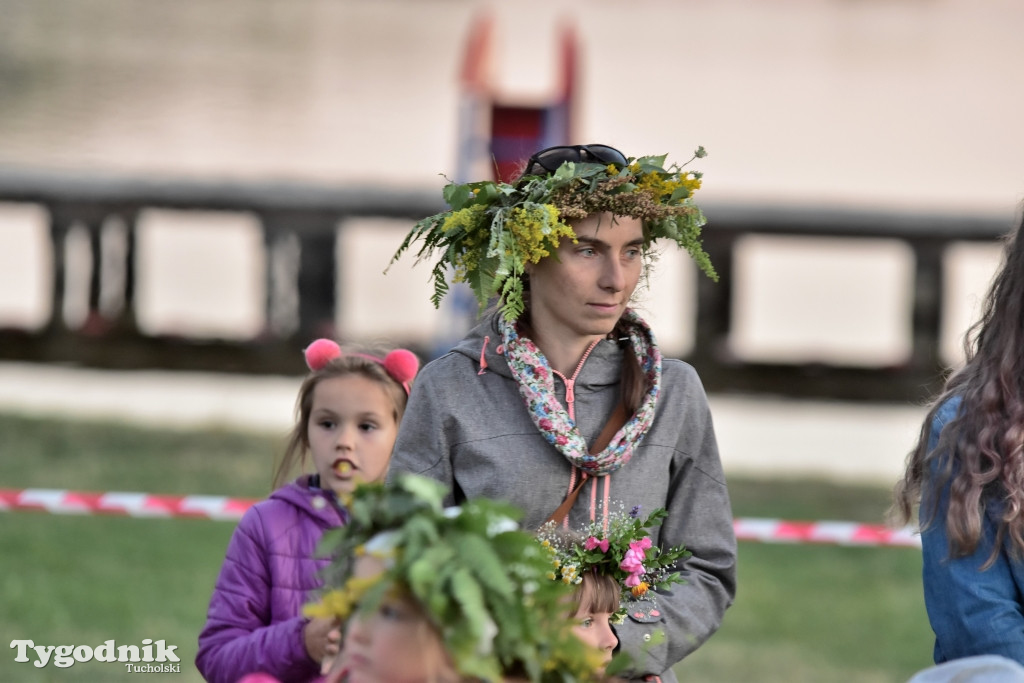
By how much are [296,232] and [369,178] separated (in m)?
6.80

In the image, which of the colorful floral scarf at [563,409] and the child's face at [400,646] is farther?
the colorful floral scarf at [563,409]

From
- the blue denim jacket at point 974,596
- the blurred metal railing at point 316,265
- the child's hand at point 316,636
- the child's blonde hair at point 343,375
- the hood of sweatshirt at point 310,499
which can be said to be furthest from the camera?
the blurred metal railing at point 316,265

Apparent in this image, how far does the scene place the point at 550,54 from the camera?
23562mm

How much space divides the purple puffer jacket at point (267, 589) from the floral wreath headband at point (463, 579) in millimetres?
891

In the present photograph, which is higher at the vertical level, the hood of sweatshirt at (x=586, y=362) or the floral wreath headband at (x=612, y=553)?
the hood of sweatshirt at (x=586, y=362)

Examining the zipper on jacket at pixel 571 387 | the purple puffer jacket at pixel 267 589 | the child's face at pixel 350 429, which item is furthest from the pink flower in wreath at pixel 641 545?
the child's face at pixel 350 429

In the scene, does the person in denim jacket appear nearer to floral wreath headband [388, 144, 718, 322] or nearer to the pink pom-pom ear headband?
floral wreath headband [388, 144, 718, 322]

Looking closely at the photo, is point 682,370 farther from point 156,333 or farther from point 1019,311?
point 156,333

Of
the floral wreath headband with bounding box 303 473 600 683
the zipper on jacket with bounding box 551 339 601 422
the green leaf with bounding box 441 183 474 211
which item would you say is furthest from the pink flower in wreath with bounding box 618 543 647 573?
the green leaf with bounding box 441 183 474 211

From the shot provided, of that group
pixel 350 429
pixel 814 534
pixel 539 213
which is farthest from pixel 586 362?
pixel 814 534

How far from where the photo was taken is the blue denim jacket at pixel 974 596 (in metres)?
3.04

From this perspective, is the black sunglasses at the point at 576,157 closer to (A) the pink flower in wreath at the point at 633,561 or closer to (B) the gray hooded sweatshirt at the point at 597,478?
(B) the gray hooded sweatshirt at the point at 597,478

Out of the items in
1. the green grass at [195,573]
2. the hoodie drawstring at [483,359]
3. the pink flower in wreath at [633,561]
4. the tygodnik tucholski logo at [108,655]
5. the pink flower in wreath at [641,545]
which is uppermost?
the hoodie drawstring at [483,359]

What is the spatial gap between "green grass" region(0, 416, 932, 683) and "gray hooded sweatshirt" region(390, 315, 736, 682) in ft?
9.03
